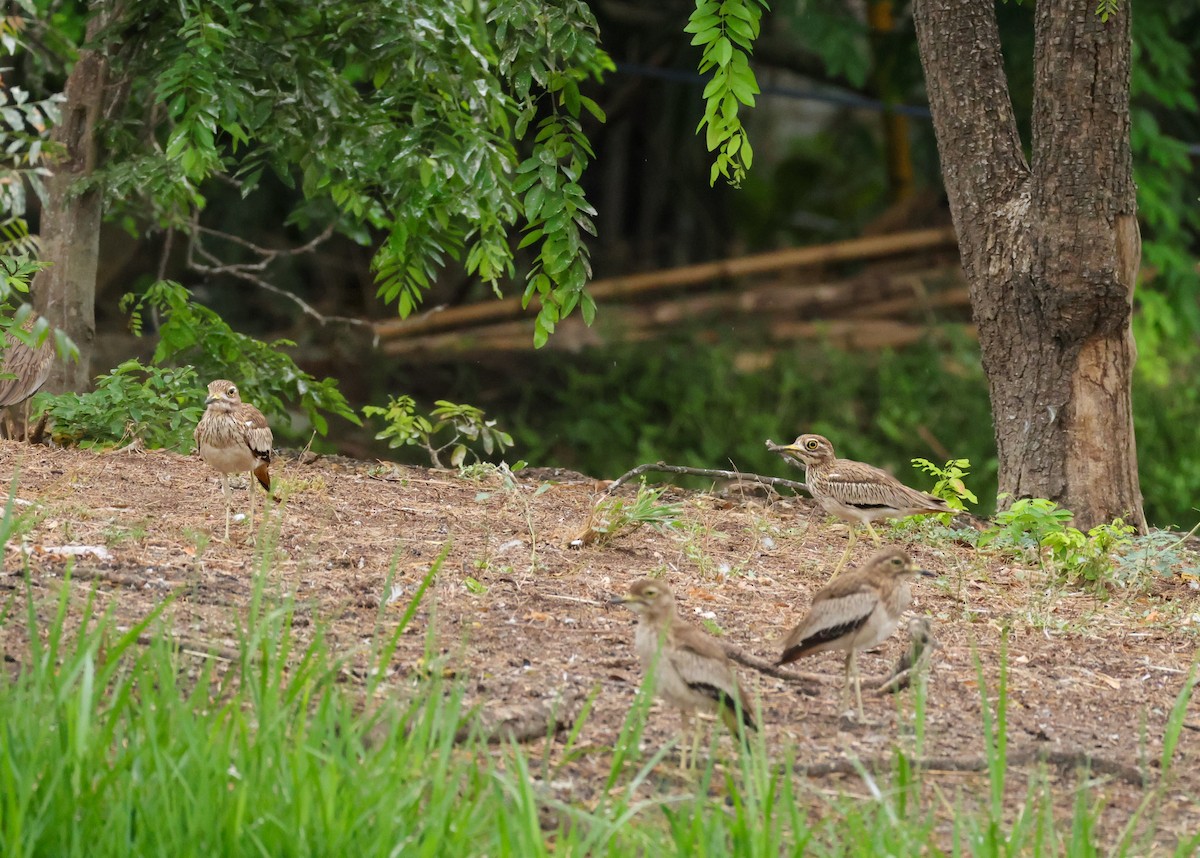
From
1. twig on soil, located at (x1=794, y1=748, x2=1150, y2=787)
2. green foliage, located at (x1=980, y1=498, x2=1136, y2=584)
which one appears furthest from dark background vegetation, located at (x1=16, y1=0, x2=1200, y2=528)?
twig on soil, located at (x1=794, y1=748, x2=1150, y2=787)

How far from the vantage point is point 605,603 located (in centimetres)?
592

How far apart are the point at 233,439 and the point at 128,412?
6.20ft

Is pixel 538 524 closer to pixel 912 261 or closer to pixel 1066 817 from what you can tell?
pixel 1066 817

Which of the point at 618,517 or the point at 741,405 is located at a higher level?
the point at 741,405

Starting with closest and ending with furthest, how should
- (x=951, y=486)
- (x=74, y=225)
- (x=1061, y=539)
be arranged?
(x=1061, y=539) → (x=951, y=486) → (x=74, y=225)

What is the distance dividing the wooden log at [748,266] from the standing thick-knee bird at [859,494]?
937 cm

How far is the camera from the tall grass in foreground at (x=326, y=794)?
10.9 feet

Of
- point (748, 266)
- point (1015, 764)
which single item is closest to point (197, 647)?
point (1015, 764)

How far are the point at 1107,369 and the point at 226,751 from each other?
5.54m

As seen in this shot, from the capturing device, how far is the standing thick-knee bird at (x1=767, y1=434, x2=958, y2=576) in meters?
7.10

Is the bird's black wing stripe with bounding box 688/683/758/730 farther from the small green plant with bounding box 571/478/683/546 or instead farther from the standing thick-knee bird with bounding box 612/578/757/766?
the small green plant with bounding box 571/478/683/546

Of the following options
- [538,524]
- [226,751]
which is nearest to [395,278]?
[538,524]

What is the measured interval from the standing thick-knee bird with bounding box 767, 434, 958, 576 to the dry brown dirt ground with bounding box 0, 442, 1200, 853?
0.73ft

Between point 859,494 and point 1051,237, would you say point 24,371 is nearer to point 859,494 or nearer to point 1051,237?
point 859,494
